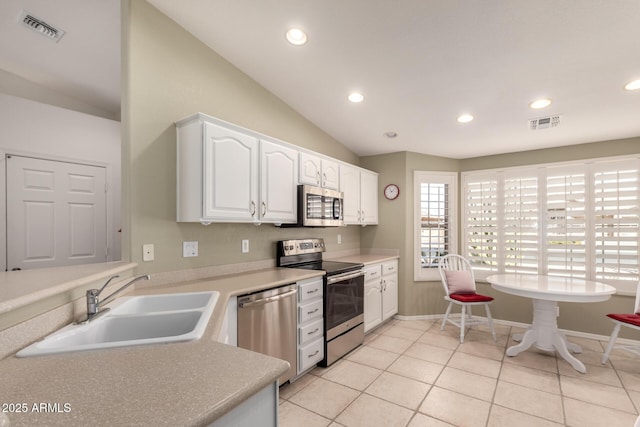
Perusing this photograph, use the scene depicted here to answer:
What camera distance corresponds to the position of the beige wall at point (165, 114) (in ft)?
6.72

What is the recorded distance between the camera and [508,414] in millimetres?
2172

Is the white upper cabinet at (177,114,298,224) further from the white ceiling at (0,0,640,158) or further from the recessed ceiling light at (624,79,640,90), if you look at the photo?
the recessed ceiling light at (624,79,640,90)

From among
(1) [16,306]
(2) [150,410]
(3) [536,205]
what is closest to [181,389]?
(2) [150,410]

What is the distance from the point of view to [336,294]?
295 centimetres

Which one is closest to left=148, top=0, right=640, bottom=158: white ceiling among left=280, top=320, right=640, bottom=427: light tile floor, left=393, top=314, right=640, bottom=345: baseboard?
left=393, top=314, right=640, bottom=345: baseboard

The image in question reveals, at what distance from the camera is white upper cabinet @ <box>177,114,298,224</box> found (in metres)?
2.16

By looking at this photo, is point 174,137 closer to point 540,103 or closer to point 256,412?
point 256,412

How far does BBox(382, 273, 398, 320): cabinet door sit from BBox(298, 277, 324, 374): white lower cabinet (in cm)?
139

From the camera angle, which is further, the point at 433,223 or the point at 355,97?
the point at 433,223

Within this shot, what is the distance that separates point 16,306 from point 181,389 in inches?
25.3

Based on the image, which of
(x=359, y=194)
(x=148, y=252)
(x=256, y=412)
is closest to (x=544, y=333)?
(x=359, y=194)

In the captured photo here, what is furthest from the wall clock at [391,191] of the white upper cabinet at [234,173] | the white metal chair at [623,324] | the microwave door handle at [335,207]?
the white metal chair at [623,324]

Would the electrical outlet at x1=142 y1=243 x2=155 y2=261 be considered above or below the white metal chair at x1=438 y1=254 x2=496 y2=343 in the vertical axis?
above

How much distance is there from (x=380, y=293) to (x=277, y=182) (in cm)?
206
